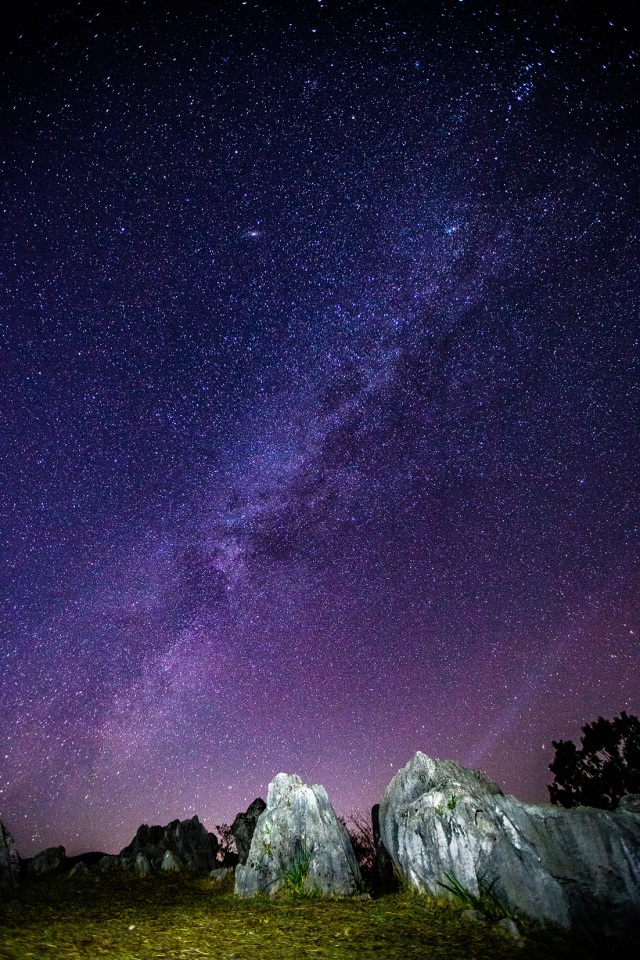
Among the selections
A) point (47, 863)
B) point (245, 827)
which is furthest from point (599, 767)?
point (47, 863)

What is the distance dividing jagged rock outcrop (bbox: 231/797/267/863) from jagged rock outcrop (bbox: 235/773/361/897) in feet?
21.5

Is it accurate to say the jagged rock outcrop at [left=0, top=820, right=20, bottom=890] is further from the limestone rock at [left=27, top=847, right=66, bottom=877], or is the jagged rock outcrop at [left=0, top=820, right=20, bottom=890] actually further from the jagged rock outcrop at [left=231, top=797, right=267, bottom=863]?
the jagged rock outcrop at [left=231, top=797, right=267, bottom=863]

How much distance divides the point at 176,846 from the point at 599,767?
102 feet

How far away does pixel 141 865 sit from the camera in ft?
70.7

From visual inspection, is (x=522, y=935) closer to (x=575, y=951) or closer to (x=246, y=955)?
(x=575, y=951)

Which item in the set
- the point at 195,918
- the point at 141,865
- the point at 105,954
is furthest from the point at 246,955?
the point at 141,865

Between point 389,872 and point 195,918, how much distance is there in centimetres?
728

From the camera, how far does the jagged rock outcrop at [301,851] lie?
1389 centimetres

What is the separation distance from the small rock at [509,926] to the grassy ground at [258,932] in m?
0.18

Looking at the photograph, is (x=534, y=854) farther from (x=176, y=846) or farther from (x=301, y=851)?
(x=176, y=846)

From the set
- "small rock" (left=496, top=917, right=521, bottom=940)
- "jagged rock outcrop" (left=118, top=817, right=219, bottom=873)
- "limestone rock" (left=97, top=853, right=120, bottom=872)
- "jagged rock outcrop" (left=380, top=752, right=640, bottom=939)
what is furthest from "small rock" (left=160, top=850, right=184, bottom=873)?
"small rock" (left=496, top=917, right=521, bottom=940)

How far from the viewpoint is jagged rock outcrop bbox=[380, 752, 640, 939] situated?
9.50 meters

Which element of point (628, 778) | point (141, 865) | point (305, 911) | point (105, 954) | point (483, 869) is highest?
point (105, 954)

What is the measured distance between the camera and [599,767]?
3428 centimetres
